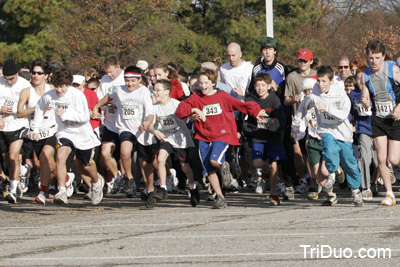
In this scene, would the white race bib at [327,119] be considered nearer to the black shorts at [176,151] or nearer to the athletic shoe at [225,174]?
the athletic shoe at [225,174]

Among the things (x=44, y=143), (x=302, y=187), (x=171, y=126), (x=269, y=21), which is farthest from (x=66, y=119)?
(x=269, y=21)

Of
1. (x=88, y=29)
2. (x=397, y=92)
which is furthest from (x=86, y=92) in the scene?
(x=88, y=29)

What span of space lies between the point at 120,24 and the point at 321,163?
79.8 feet

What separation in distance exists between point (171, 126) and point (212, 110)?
3.33 feet

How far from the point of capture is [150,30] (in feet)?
120

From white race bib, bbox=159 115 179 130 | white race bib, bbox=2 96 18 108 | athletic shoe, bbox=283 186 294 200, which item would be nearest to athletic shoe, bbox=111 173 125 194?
white race bib, bbox=2 96 18 108

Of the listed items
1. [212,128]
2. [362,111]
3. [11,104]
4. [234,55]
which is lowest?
[212,128]

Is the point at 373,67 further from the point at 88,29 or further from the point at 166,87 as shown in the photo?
the point at 88,29

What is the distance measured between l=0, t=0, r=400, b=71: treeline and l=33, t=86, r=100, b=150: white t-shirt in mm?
22169

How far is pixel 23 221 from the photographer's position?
1138 centimetres

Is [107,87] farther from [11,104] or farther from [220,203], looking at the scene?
[220,203]

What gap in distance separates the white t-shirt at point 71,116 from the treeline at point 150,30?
22169 millimetres

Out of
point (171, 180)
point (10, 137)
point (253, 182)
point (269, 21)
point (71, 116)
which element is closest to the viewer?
point (71, 116)

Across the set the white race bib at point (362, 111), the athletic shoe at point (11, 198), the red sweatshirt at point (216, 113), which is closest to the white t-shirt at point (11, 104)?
the athletic shoe at point (11, 198)
